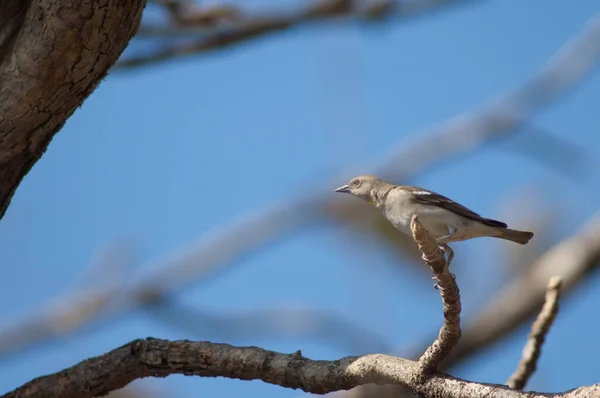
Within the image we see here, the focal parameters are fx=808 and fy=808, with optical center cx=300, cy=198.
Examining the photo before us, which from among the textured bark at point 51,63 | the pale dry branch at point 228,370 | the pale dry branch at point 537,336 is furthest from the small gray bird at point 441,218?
the textured bark at point 51,63

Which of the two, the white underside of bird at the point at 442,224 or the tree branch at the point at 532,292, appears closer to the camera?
the white underside of bird at the point at 442,224

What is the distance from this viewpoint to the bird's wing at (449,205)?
5719 mm

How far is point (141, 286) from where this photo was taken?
411 inches

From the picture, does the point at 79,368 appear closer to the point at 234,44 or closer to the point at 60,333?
the point at 234,44

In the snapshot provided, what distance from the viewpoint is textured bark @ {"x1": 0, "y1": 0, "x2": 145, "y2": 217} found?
4031mm

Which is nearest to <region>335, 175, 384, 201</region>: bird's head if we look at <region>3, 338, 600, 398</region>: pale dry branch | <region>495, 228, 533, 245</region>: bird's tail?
<region>495, 228, 533, 245</region>: bird's tail

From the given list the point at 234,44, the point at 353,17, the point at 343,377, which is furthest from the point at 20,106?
the point at 353,17

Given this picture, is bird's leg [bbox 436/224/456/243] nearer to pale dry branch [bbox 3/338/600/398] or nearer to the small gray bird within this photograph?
the small gray bird

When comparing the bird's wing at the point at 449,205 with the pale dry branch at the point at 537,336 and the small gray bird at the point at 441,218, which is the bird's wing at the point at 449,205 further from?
the pale dry branch at the point at 537,336

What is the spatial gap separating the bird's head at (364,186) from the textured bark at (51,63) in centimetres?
324

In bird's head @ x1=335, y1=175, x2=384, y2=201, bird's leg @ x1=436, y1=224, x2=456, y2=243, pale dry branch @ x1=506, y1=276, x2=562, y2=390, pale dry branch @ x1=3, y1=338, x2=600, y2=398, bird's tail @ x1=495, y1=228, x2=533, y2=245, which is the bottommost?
pale dry branch @ x1=3, y1=338, x2=600, y2=398

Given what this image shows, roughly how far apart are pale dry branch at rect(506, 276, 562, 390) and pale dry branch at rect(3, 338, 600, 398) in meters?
1.04

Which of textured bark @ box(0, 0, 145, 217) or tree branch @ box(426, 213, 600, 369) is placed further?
tree branch @ box(426, 213, 600, 369)

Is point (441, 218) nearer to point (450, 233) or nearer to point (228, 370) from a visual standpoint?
point (450, 233)
